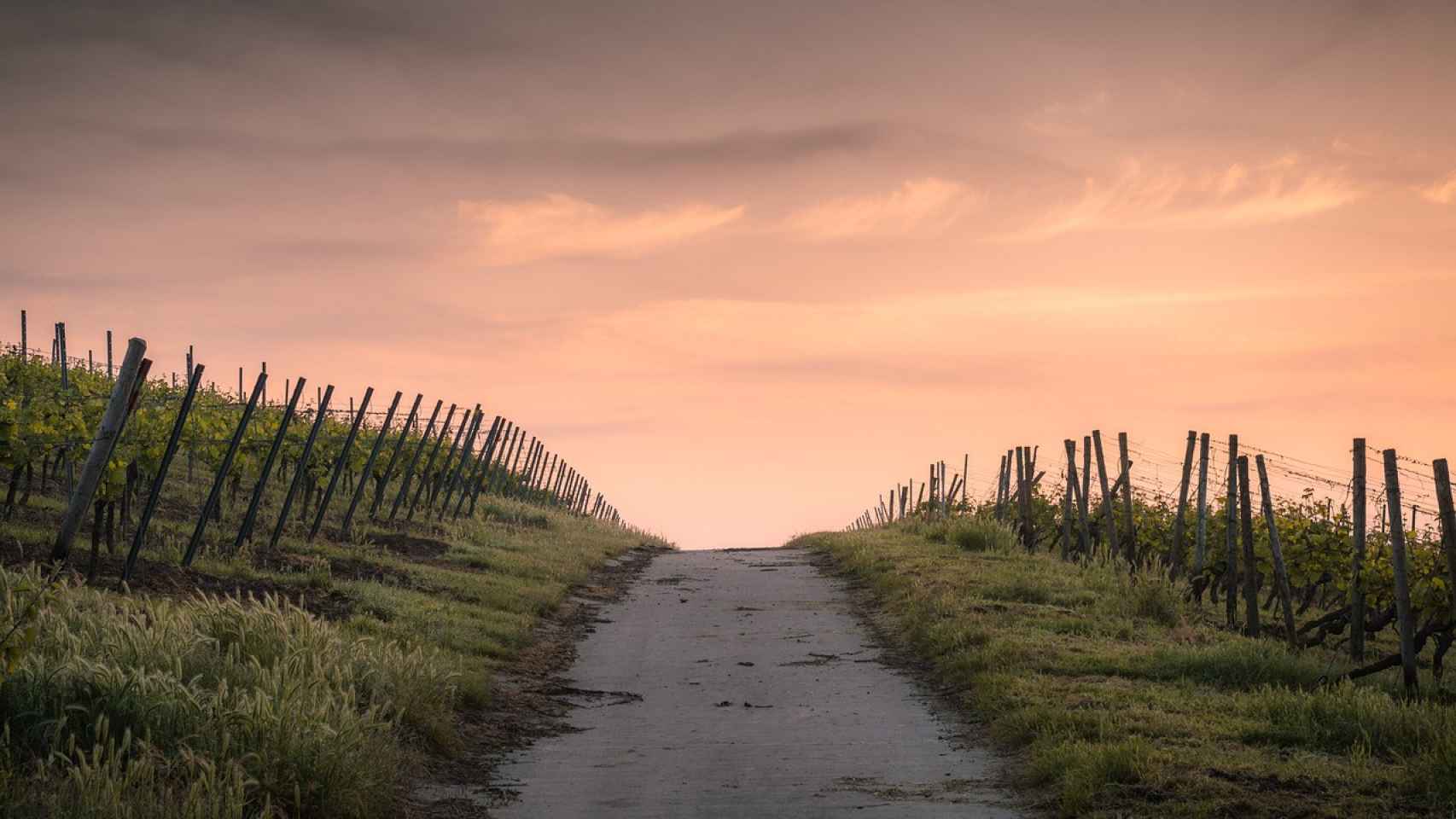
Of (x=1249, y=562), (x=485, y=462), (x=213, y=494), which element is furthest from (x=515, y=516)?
(x=1249, y=562)

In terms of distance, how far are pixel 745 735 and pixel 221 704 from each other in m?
3.87

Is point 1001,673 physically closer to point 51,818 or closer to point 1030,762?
point 1030,762

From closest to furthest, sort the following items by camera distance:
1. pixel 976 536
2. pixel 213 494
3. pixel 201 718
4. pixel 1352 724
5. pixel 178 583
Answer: pixel 201 718
pixel 1352 724
pixel 178 583
pixel 213 494
pixel 976 536

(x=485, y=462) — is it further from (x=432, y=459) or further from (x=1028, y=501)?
(x=1028, y=501)

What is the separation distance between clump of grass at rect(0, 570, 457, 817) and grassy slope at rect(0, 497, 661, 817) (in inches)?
0.5

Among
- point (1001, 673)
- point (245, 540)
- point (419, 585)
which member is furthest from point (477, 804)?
point (245, 540)

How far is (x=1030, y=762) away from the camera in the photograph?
851 cm

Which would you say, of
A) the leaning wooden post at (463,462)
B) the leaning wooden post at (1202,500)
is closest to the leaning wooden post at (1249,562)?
the leaning wooden post at (1202,500)

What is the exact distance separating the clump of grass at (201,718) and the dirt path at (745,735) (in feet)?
3.15

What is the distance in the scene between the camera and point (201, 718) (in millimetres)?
7363

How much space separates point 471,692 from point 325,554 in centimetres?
929

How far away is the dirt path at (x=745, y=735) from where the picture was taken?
7.84 metres

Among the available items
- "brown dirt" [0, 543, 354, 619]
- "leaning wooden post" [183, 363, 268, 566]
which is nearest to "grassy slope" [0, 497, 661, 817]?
"brown dirt" [0, 543, 354, 619]

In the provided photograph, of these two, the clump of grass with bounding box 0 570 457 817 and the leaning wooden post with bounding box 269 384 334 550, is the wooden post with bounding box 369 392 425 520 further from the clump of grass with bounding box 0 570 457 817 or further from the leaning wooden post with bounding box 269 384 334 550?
the clump of grass with bounding box 0 570 457 817
